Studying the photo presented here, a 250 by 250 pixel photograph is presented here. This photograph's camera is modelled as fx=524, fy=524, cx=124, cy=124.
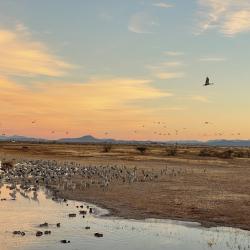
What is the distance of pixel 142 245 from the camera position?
81.1 feet

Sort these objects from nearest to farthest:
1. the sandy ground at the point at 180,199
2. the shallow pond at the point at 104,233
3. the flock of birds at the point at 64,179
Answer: the shallow pond at the point at 104,233 < the sandy ground at the point at 180,199 < the flock of birds at the point at 64,179

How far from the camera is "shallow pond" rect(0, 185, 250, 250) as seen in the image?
2437cm

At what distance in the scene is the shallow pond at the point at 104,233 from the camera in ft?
79.9

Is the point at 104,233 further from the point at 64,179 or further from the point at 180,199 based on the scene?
the point at 64,179

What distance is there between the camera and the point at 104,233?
2683cm

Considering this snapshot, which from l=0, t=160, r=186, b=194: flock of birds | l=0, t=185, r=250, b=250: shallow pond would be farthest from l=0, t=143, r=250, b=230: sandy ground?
l=0, t=185, r=250, b=250: shallow pond

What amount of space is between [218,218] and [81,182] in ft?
73.0

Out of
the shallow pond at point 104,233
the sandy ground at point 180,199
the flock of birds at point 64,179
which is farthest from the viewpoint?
the flock of birds at point 64,179

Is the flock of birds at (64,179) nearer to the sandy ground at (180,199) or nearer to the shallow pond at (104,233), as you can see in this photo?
the sandy ground at (180,199)

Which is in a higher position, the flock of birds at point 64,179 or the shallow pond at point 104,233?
the flock of birds at point 64,179

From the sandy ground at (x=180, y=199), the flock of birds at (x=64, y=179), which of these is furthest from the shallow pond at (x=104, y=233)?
the flock of birds at (x=64, y=179)

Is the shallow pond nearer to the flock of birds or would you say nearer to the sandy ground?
the sandy ground

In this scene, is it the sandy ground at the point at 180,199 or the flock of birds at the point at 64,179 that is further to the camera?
Answer: the flock of birds at the point at 64,179

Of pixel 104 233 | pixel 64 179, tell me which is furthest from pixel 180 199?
pixel 64 179
